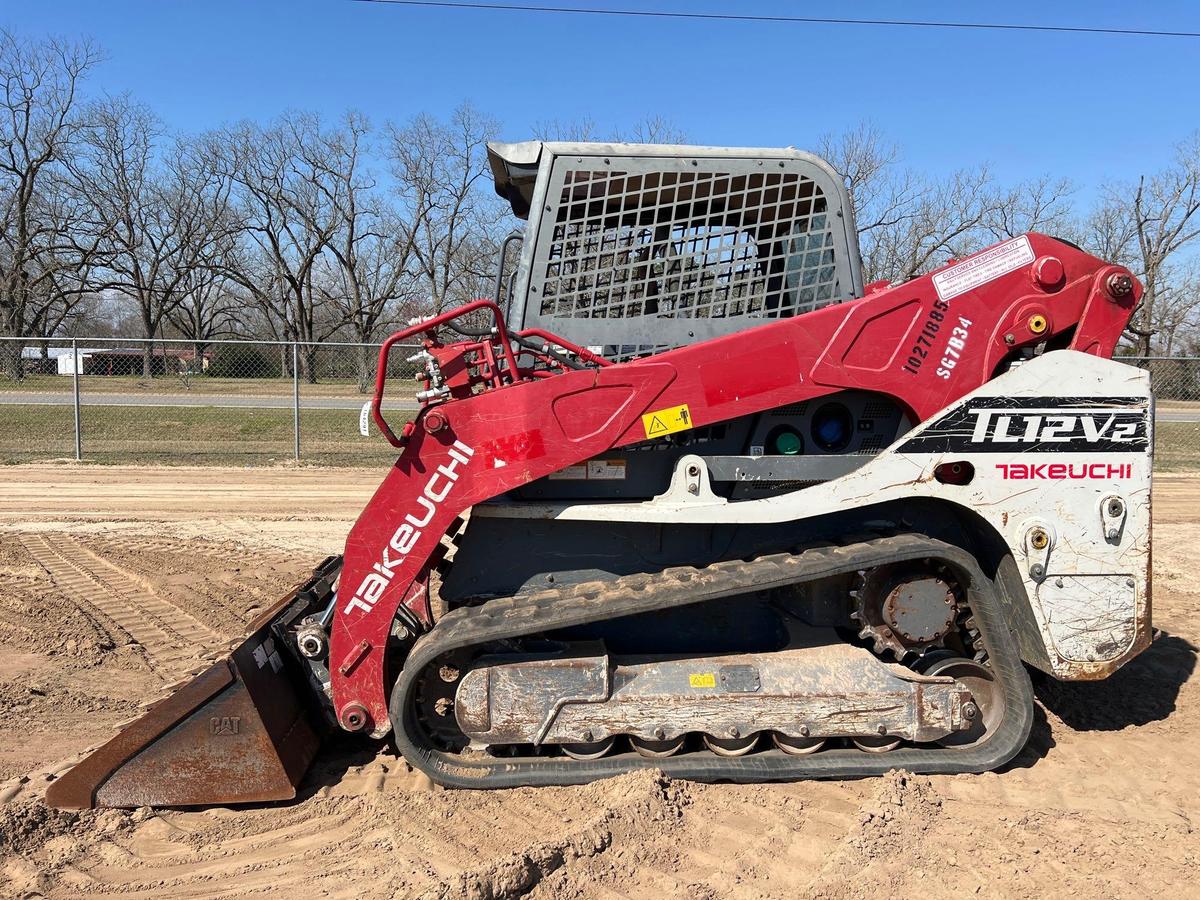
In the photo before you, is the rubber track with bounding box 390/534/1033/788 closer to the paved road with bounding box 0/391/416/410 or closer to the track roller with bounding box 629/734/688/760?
the track roller with bounding box 629/734/688/760

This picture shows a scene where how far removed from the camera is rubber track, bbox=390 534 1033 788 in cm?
326

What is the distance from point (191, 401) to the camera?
18297 mm

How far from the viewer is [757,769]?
11.0 ft

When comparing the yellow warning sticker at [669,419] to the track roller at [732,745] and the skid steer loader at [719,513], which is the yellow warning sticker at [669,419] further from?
the track roller at [732,745]

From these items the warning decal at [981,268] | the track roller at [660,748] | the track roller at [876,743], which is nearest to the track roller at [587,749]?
the track roller at [660,748]

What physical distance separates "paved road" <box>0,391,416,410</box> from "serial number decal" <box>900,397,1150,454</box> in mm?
15496

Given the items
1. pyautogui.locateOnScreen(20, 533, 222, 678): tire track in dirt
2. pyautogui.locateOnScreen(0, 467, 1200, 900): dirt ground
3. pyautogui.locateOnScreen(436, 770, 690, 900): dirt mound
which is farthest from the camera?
pyautogui.locateOnScreen(20, 533, 222, 678): tire track in dirt

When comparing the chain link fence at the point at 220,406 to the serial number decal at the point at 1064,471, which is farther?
the chain link fence at the point at 220,406

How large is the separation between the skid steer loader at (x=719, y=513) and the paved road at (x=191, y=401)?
1480 centimetres

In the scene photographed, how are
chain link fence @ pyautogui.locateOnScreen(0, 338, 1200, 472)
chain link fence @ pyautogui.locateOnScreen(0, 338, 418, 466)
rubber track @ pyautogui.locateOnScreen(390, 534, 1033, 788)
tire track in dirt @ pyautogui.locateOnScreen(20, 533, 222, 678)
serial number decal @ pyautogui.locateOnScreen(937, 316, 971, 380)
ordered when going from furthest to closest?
chain link fence @ pyautogui.locateOnScreen(0, 338, 1200, 472) < chain link fence @ pyautogui.locateOnScreen(0, 338, 418, 466) < tire track in dirt @ pyautogui.locateOnScreen(20, 533, 222, 678) < serial number decal @ pyautogui.locateOnScreen(937, 316, 971, 380) < rubber track @ pyautogui.locateOnScreen(390, 534, 1033, 788)

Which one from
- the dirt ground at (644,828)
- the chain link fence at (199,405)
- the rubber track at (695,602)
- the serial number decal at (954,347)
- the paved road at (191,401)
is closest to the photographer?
the dirt ground at (644,828)

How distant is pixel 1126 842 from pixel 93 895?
11.9ft

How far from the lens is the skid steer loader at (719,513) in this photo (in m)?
3.29

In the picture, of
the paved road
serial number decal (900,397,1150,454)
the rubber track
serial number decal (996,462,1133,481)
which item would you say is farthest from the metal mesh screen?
the paved road
